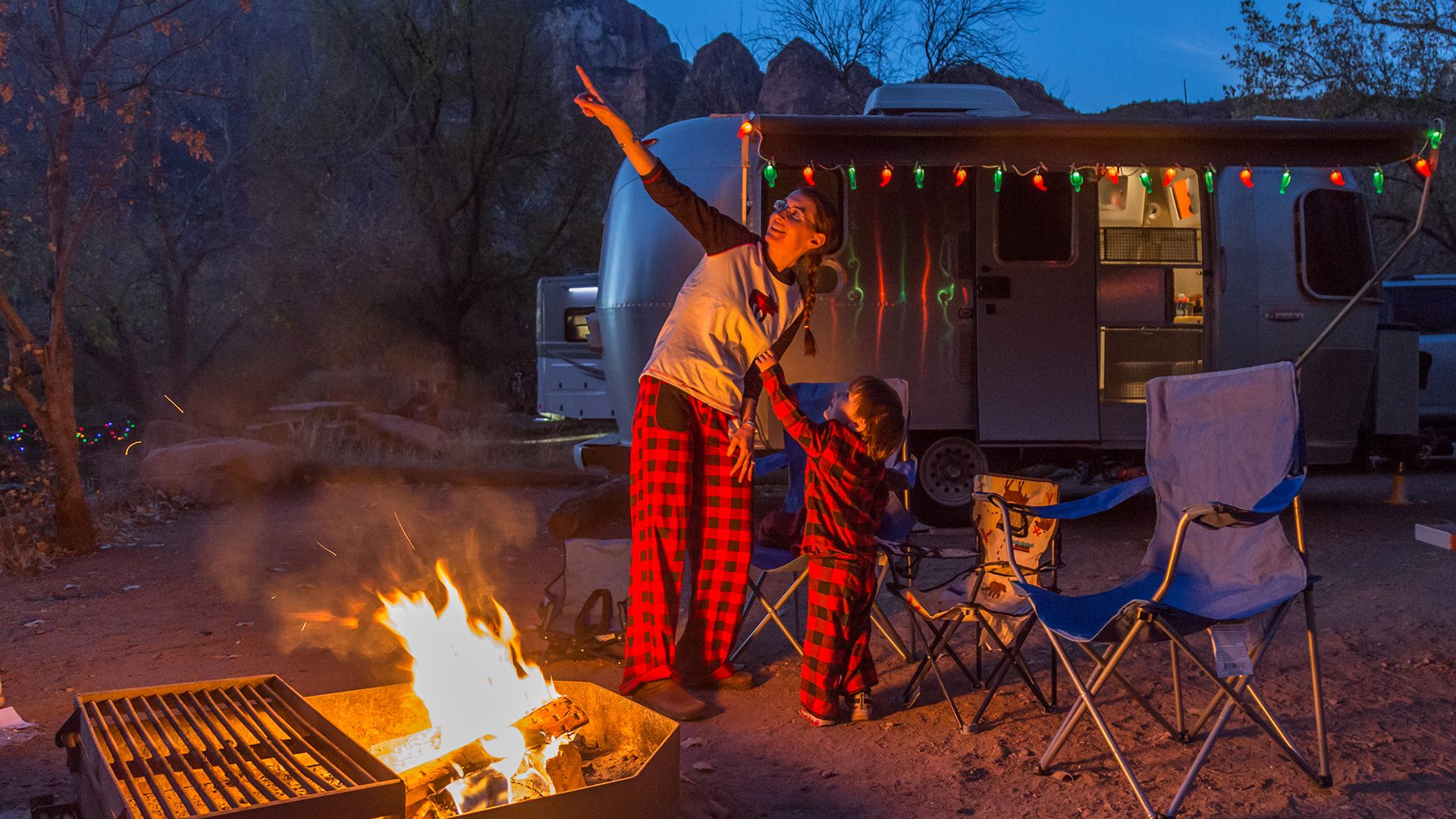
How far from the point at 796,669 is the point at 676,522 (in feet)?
3.12

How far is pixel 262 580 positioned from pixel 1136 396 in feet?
17.7

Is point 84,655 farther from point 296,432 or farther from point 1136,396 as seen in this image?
point 296,432

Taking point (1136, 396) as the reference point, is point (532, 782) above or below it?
below

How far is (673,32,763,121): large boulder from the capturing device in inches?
1014

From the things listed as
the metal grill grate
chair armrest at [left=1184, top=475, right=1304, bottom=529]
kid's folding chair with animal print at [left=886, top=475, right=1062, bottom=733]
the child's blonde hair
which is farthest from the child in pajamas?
the metal grill grate

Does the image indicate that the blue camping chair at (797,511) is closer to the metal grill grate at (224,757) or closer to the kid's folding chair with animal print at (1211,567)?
the kid's folding chair with animal print at (1211,567)

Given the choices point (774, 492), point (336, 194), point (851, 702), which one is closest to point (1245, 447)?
point (851, 702)

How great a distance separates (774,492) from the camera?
8680mm

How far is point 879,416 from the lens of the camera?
9.77 feet

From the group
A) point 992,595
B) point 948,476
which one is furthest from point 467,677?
point 948,476

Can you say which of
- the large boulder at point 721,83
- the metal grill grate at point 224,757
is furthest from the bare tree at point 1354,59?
the metal grill grate at point 224,757

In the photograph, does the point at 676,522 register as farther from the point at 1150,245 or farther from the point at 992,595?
the point at 1150,245

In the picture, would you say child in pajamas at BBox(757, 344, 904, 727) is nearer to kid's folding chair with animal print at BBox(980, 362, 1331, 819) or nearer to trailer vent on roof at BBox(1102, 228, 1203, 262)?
kid's folding chair with animal print at BBox(980, 362, 1331, 819)

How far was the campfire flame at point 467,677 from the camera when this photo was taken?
97.1 inches
